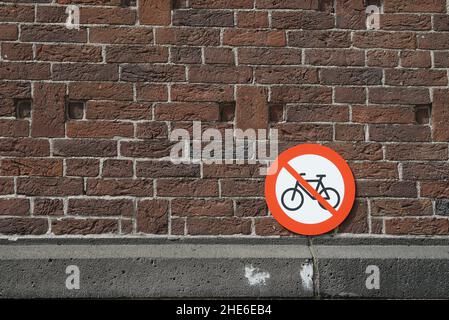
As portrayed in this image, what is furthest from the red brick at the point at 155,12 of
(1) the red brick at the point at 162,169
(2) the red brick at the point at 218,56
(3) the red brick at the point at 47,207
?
(3) the red brick at the point at 47,207

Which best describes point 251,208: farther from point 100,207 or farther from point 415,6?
point 415,6

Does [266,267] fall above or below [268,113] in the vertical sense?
below

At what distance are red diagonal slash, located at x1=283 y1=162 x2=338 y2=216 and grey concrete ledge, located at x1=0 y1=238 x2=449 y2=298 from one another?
0.75ft

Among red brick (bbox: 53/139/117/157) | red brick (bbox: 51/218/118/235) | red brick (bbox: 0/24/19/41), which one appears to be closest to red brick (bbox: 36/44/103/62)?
red brick (bbox: 0/24/19/41)

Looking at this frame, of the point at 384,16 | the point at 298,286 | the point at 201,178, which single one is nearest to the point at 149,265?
the point at 201,178

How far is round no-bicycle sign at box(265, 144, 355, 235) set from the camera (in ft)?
12.7

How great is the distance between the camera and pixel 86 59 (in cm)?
388

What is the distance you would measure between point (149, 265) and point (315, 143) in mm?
1162

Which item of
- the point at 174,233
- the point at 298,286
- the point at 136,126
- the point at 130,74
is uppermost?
the point at 130,74

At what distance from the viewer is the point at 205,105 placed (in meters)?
3.91

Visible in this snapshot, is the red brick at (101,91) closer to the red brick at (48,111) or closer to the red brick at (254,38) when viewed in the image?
the red brick at (48,111)

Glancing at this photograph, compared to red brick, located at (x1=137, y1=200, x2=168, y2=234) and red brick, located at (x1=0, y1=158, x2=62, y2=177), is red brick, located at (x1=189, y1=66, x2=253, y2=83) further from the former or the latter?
red brick, located at (x1=0, y1=158, x2=62, y2=177)

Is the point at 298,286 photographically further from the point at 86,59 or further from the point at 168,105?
the point at 86,59

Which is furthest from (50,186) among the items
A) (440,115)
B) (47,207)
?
(440,115)
